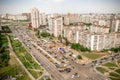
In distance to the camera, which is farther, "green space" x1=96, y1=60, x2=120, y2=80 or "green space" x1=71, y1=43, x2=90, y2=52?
"green space" x1=71, y1=43, x2=90, y2=52

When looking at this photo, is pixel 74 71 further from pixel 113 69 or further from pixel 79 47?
pixel 79 47

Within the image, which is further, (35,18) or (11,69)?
(35,18)

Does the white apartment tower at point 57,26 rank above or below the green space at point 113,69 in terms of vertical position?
above

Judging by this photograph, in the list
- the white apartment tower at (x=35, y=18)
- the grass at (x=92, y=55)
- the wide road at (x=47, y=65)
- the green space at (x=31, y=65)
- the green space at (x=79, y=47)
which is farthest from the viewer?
the white apartment tower at (x=35, y=18)

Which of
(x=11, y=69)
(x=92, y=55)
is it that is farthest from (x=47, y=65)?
(x=92, y=55)

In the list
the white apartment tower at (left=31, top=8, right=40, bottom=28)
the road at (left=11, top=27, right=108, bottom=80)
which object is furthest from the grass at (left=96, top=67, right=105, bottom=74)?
the white apartment tower at (left=31, top=8, right=40, bottom=28)

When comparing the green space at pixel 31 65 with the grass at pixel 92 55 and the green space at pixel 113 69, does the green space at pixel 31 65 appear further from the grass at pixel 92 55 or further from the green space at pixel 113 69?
the grass at pixel 92 55

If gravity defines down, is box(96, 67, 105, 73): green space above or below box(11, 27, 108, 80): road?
above

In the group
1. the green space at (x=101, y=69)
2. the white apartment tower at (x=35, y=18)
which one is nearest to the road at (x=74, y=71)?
the green space at (x=101, y=69)

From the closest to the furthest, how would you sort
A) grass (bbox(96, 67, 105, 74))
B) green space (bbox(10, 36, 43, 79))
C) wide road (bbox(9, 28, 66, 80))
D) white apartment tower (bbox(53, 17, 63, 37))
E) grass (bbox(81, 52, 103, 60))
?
wide road (bbox(9, 28, 66, 80)) → green space (bbox(10, 36, 43, 79)) → grass (bbox(96, 67, 105, 74)) → grass (bbox(81, 52, 103, 60)) → white apartment tower (bbox(53, 17, 63, 37))

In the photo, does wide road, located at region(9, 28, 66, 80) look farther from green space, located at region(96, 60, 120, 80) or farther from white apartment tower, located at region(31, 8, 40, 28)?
white apartment tower, located at region(31, 8, 40, 28)

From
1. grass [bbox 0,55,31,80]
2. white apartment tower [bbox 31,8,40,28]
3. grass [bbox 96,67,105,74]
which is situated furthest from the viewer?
white apartment tower [bbox 31,8,40,28]
